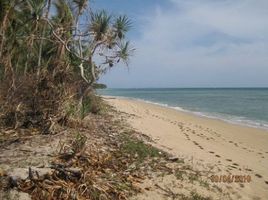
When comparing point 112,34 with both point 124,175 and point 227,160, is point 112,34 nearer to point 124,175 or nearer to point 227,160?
point 227,160

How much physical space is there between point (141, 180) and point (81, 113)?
14.5 ft

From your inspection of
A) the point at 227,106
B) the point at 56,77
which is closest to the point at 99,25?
the point at 56,77

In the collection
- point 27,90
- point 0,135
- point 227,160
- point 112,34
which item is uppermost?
point 112,34

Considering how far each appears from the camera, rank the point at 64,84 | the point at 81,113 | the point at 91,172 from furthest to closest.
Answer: the point at 81,113
the point at 64,84
the point at 91,172

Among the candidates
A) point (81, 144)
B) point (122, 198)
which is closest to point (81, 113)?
point (81, 144)

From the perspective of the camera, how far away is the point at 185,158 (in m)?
8.64
